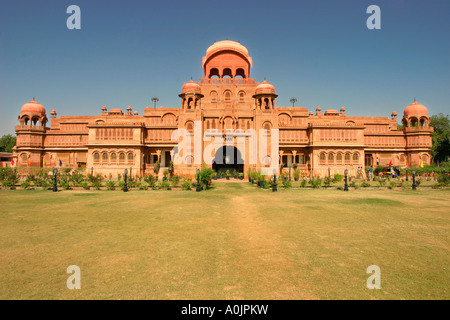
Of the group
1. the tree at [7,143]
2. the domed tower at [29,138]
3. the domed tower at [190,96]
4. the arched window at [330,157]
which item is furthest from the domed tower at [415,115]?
the tree at [7,143]

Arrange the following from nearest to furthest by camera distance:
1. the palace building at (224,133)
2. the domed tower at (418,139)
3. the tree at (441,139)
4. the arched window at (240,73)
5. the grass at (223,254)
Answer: the grass at (223,254) < the palace building at (224,133) < the domed tower at (418,139) < the arched window at (240,73) < the tree at (441,139)

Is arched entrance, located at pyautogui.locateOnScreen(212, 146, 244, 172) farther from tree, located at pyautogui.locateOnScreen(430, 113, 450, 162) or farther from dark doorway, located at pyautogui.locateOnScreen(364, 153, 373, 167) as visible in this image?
tree, located at pyautogui.locateOnScreen(430, 113, 450, 162)

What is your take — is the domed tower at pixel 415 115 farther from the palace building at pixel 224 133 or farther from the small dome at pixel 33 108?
the small dome at pixel 33 108

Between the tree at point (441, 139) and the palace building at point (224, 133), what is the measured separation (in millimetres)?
11591

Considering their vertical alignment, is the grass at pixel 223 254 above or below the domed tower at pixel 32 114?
below

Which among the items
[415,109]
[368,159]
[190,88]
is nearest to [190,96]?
[190,88]

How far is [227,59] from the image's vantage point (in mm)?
42531

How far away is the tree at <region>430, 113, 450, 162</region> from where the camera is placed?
4812cm

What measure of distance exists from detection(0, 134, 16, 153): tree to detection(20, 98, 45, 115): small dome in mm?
38419

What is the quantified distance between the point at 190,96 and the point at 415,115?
3803cm


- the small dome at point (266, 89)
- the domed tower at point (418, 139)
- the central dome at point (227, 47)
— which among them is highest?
the central dome at point (227, 47)

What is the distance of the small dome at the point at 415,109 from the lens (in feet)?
134

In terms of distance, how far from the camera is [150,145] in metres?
36.6
